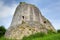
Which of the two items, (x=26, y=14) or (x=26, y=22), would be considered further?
(x=26, y=14)

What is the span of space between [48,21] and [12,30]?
6466 mm

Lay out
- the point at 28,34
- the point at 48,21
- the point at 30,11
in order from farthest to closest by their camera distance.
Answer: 1. the point at 48,21
2. the point at 30,11
3. the point at 28,34

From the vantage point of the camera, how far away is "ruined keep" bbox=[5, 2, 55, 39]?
30297mm

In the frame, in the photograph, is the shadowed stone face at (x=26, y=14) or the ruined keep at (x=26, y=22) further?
the shadowed stone face at (x=26, y=14)

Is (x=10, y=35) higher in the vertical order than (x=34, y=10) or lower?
lower

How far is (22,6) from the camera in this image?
3259cm

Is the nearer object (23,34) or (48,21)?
(23,34)

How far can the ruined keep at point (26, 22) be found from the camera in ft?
99.4

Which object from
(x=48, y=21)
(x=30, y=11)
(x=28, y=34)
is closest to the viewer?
(x=28, y=34)

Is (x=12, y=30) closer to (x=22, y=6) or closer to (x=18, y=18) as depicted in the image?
(x=18, y=18)

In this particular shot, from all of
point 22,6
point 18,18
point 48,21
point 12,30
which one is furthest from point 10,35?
point 48,21

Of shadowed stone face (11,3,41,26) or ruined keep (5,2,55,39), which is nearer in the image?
ruined keep (5,2,55,39)

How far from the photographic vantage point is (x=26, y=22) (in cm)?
3097

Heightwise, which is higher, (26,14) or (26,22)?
(26,14)
